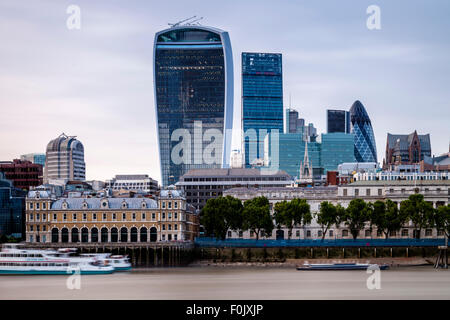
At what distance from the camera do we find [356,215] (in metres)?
144

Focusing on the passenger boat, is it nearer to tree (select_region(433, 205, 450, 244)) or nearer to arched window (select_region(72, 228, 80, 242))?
tree (select_region(433, 205, 450, 244))

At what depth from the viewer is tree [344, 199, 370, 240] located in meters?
144

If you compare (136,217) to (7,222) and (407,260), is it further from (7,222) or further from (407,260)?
(407,260)

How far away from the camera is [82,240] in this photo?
5832 inches

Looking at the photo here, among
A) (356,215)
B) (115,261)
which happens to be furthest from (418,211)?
(115,261)

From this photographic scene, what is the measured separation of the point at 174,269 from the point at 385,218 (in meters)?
42.4

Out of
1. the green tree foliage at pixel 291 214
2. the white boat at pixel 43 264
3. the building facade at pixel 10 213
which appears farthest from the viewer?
the building facade at pixel 10 213

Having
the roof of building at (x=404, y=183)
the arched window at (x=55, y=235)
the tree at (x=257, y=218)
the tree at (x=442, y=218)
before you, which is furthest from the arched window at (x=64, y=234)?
the tree at (x=442, y=218)

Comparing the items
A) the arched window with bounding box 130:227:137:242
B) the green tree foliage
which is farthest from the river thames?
the arched window with bounding box 130:227:137:242

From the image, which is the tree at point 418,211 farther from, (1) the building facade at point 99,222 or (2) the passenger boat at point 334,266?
(1) the building facade at point 99,222

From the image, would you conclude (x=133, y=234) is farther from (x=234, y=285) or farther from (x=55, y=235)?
(x=234, y=285)

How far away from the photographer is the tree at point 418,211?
5630 inches

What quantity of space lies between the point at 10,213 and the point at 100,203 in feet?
103
